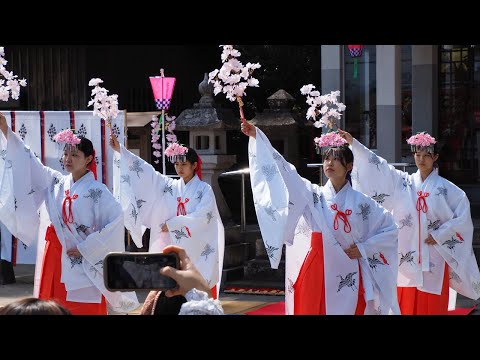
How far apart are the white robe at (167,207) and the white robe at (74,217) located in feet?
3.83

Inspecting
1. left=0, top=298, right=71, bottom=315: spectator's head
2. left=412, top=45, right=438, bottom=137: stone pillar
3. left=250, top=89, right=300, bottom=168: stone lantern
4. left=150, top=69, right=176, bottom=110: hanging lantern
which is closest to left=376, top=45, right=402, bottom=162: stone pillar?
left=250, top=89, right=300, bottom=168: stone lantern

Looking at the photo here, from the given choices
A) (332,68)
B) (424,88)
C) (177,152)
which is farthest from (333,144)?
(424,88)

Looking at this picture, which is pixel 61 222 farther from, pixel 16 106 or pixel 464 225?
pixel 16 106

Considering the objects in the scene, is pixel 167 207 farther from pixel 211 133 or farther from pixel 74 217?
pixel 211 133

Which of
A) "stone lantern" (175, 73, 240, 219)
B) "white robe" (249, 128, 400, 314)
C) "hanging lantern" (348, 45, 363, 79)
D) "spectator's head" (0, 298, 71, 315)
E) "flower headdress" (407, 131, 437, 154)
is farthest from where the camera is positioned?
"hanging lantern" (348, 45, 363, 79)

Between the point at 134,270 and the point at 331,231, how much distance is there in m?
4.11

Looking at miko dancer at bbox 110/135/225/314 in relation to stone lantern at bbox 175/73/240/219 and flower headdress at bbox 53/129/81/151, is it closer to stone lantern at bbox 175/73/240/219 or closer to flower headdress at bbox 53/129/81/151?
flower headdress at bbox 53/129/81/151

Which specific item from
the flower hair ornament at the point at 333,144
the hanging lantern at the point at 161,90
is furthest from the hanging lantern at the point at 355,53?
the flower hair ornament at the point at 333,144

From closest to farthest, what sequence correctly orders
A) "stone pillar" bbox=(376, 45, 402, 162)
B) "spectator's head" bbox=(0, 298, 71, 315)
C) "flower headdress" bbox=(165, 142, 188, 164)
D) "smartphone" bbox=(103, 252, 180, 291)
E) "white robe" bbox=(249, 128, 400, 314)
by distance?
"spectator's head" bbox=(0, 298, 71, 315) < "smartphone" bbox=(103, 252, 180, 291) < "white robe" bbox=(249, 128, 400, 314) < "flower headdress" bbox=(165, 142, 188, 164) < "stone pillar" bbox=(376, 45, 402, 162)

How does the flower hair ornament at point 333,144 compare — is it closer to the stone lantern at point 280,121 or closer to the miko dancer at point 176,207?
Answer: the miko dancer at point 176,207

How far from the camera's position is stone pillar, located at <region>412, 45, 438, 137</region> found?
14.3 metres

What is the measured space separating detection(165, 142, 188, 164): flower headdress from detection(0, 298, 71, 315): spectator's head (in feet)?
20.1
